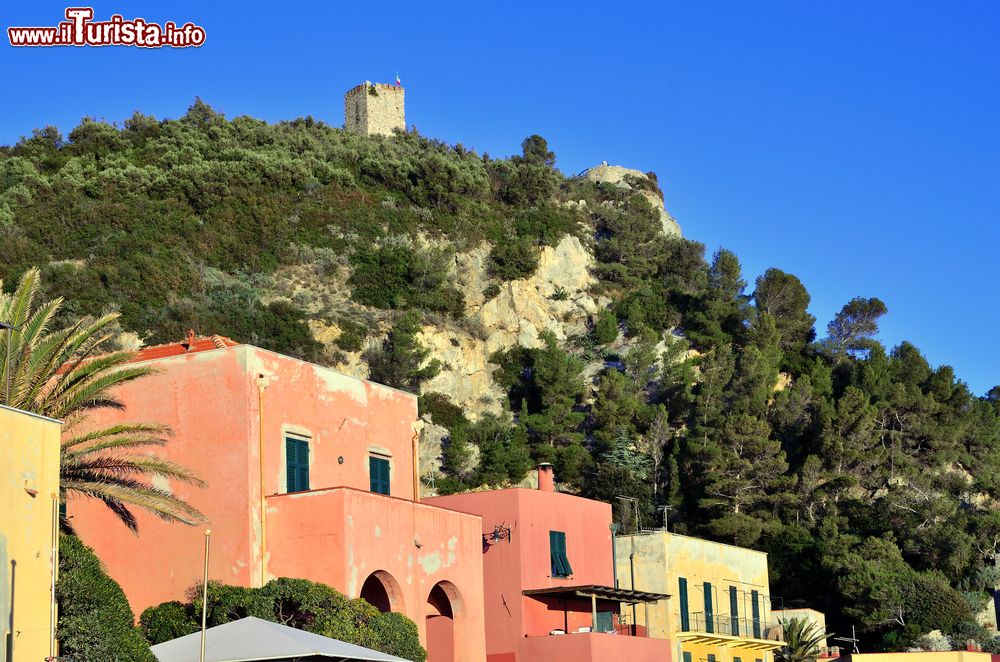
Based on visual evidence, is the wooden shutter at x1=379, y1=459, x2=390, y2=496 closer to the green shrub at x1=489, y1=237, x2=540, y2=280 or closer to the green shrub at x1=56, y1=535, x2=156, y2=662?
the green shrub at x1=56, y1=535, x2=156, y2=662

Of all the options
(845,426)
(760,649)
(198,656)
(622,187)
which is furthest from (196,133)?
(198,656)

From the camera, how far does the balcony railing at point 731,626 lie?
3528 centimetres

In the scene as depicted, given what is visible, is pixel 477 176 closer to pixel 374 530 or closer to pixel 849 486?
pixel 849 486

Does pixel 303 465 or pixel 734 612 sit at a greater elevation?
pixel 303 465

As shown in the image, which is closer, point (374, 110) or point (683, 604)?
point (683, 604)

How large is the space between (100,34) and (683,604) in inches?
831

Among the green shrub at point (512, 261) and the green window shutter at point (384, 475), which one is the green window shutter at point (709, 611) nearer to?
the green window shutter at point (384, 475)

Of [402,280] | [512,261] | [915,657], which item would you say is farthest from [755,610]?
[512,261]

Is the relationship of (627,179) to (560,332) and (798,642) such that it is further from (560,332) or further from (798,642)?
(798,642)

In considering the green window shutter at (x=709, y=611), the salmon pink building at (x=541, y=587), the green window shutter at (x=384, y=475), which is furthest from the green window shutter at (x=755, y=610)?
the green window shutter at (x=384, y=475)

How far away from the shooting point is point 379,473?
25969 mm

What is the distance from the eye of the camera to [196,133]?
6956 cm

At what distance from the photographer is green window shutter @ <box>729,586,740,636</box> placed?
37312 millimetres

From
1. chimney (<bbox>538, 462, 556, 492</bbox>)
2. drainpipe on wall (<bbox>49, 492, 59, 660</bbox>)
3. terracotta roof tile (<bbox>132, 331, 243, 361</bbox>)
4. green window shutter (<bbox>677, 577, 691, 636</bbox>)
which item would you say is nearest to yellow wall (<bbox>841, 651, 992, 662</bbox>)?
green window shutter (<bbox>677, 577, 691, 636</bbox>)
